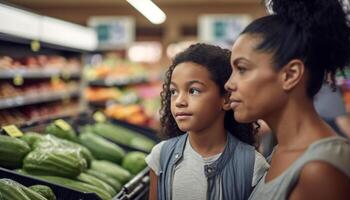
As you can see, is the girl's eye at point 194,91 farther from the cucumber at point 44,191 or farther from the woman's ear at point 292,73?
the cucumber at point 44,191

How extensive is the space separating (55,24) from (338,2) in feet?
19.1

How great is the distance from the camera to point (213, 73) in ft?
5.99

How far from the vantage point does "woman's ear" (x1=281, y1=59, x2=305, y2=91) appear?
4.23ft

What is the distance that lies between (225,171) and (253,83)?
0.53 meters

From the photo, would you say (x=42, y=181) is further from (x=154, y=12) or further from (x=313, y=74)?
(x=154, y=12)

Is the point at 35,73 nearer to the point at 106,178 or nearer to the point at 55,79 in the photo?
the point at 55,79

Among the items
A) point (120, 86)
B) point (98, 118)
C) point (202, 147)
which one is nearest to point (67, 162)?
point (202, 147)

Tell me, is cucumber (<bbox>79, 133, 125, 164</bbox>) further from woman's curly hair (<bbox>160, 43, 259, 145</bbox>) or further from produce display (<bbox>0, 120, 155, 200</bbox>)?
woman's curly hair (<bbox>160, 43, 259, 145</bbox>)

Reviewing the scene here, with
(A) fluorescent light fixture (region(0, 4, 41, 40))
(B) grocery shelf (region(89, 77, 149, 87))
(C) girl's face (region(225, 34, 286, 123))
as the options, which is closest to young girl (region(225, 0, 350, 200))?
(C) girl's face (region(225, 34, 286, 123))

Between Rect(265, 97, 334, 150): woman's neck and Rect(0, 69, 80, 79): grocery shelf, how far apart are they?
17.2ft

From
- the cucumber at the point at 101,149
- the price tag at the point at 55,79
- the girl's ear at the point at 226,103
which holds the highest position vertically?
the price tag at the point at 55,79

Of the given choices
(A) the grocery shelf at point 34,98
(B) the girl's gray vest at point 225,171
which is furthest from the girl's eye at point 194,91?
(A) the grocery shelf at point 34,98

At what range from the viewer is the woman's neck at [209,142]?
183 cm

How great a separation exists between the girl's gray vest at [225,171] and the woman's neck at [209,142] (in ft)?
0.11
